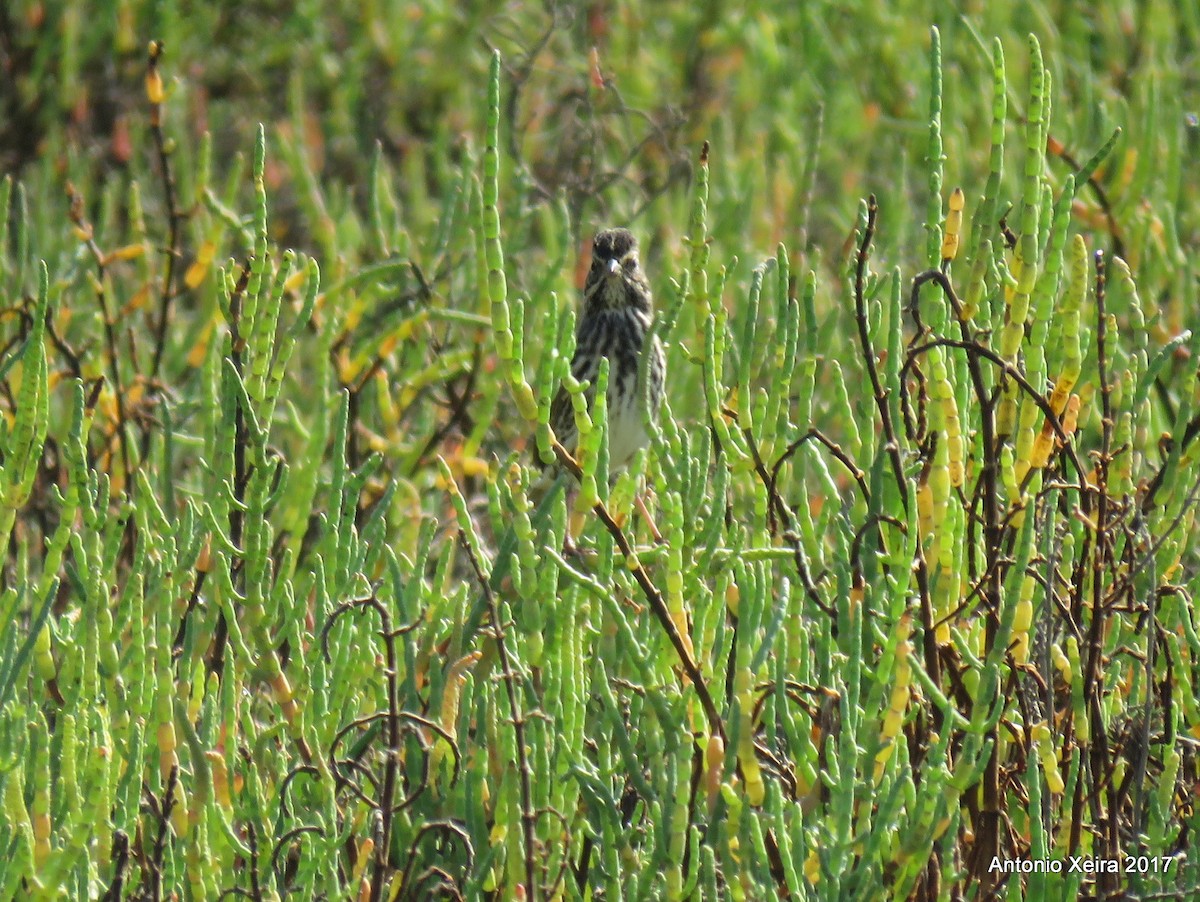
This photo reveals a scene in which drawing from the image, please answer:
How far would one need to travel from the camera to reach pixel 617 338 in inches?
206

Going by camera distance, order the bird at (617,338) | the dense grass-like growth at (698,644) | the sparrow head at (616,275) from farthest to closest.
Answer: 1. the sparrow head at (616,275)
2. the bird at (617,338)
3. the dense grass-like growth at (698,644)

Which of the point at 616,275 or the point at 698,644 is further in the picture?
the point at 616,275

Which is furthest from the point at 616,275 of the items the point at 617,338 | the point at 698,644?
the point at 698,644

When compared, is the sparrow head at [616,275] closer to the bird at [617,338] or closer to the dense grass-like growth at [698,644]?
the bird at [617,338]

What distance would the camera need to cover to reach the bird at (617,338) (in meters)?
5.05

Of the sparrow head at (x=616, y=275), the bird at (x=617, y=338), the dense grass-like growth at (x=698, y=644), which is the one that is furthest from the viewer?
the sparrow head at (x=616, y=275)

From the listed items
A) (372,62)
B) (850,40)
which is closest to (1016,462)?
(850,40)

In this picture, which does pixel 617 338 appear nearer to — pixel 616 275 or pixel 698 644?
pixel 616 275

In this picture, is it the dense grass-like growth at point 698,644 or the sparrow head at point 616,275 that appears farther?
→ the sparrow head at point 616,275

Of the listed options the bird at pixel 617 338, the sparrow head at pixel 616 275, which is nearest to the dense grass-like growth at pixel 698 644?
the bird at pixel 617 338

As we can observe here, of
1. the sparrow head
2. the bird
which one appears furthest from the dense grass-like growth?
the sparrow head

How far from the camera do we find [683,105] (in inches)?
320

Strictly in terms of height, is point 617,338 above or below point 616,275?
below

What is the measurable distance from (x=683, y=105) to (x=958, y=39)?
139 cm
